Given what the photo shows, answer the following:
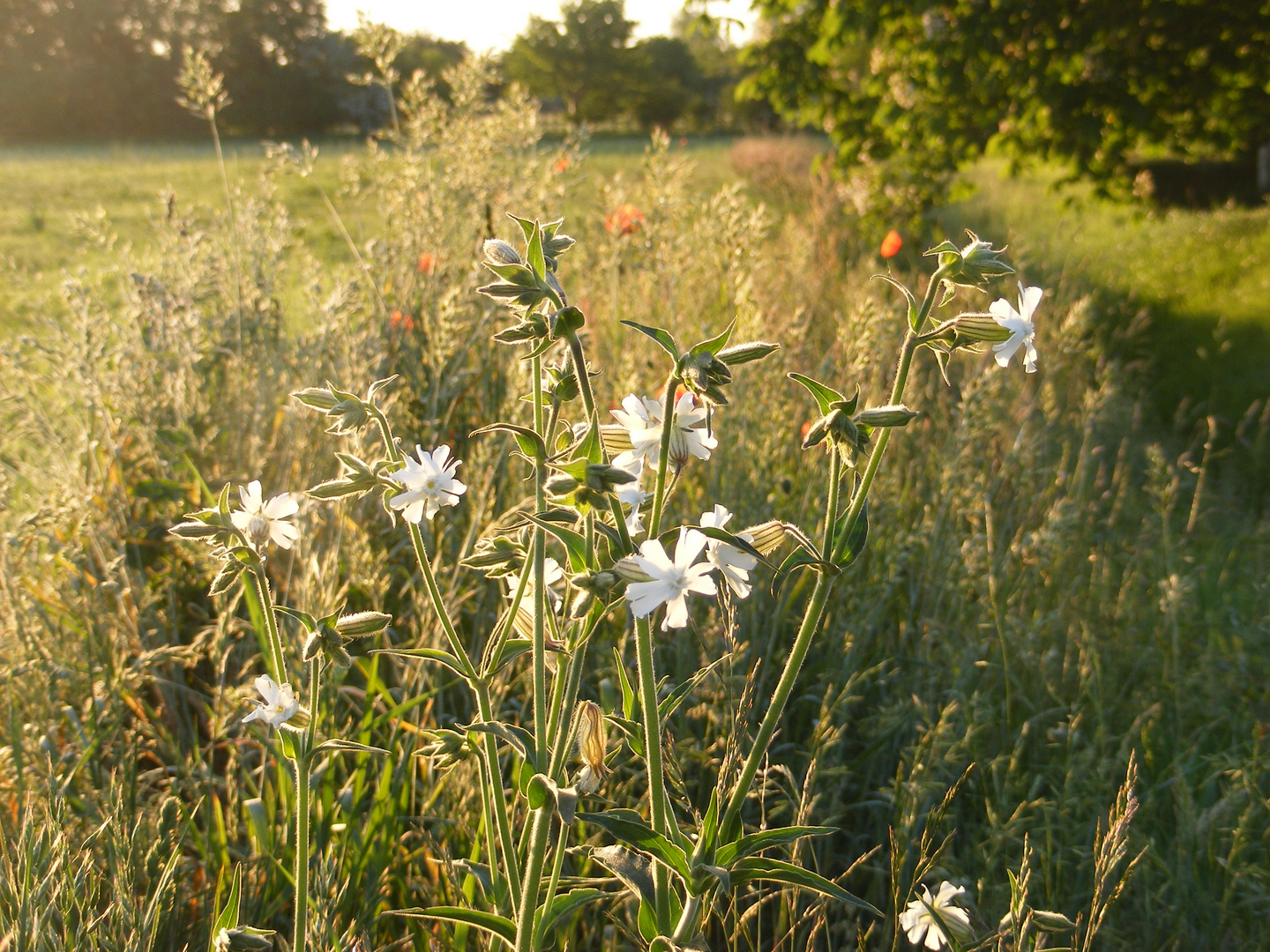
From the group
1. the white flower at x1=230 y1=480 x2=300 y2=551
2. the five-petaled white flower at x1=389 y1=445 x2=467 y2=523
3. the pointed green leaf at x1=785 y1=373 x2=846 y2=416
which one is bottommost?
the white flower at x1=230 y1=480 x2=300 y2=551

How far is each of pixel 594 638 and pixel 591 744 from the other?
3.61 ft

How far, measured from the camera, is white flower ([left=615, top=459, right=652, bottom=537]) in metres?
0.88

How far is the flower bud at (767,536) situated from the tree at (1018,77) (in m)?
4.38

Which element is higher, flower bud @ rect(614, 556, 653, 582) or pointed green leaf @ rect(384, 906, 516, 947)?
flower bud @ rect(614, 556, 653, 582)

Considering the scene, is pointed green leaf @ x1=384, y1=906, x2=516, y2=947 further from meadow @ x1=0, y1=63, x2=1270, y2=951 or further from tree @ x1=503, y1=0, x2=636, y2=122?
tree @ x1=503, y1=0, x2=636, y2=122

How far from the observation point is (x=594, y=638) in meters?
1.97

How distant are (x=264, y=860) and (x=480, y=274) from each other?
5.92ft

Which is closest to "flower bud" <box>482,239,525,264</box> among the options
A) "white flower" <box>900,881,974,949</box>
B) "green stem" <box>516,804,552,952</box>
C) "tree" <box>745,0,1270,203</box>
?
"green stem" <box>516,804,552,952</box>

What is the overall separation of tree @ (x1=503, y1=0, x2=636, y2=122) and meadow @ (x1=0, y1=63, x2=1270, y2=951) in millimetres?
39040

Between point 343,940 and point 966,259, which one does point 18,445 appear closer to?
point 343,940

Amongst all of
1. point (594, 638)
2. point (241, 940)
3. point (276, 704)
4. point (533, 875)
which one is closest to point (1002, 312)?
point (533, 875)

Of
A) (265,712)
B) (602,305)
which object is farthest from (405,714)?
(602,305)

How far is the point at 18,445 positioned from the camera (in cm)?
315

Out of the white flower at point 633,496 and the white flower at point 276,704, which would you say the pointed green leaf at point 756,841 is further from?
the white flower at point 276,704
